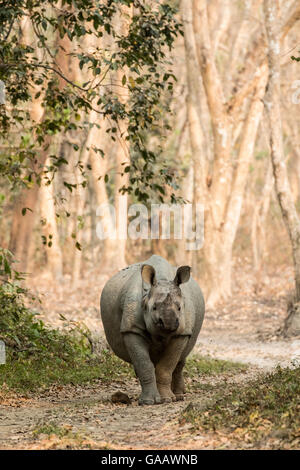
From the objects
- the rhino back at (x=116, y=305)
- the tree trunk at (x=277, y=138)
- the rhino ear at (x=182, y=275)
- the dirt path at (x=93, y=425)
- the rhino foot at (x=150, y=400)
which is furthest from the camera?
the tree trunk at (x=277, y=138)

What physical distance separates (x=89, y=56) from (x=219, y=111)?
13238 millimetres

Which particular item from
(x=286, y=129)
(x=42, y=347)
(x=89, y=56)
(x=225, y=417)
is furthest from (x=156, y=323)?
(x=286, y=129)

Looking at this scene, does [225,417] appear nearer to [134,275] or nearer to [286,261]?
[134,275]

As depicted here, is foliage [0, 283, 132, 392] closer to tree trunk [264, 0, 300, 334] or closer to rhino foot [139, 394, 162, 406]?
rhino foot [139, 394, 162, 406]

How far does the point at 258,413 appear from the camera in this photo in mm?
6484

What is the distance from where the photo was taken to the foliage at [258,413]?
19.8ft

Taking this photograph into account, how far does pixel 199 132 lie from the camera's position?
24.1m

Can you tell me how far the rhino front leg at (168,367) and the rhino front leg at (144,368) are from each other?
0.22 metres

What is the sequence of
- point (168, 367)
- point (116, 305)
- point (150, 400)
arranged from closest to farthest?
point (150, 400)
point (168, 367)
point (116, 305)

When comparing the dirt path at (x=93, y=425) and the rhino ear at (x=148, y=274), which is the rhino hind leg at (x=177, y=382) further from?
the rhino ear at (x=148, y=274)

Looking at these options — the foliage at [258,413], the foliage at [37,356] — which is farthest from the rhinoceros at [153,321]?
the foliage at [37,356]

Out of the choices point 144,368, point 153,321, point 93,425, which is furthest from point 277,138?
point 93,425

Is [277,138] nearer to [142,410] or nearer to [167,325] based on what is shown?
[167,325]

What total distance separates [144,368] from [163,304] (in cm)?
93
